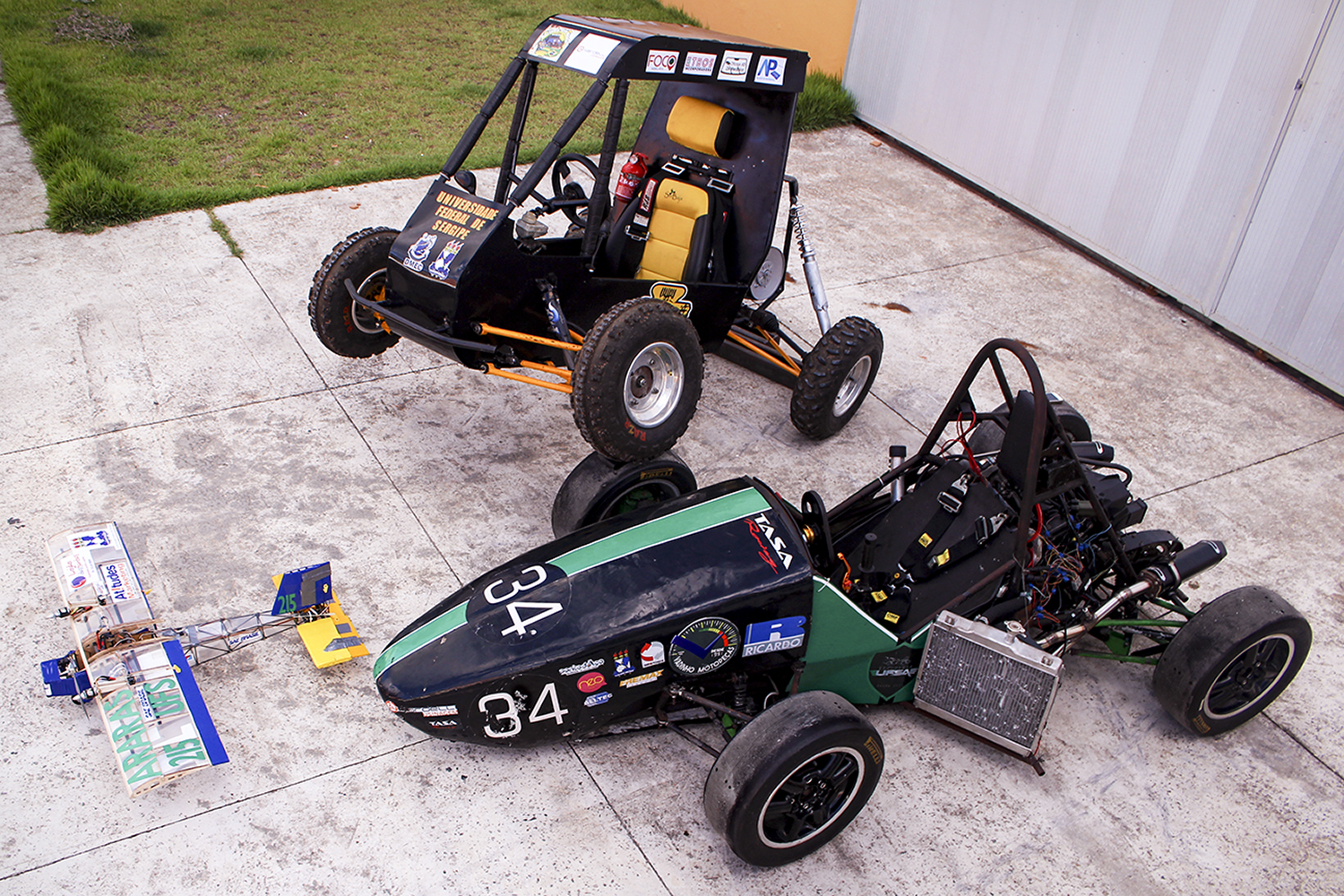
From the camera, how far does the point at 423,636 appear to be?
12.2 feet

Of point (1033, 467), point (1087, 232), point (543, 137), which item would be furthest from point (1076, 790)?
point (543, 137)

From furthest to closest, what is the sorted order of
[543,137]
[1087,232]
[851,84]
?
[851,84]
[543,137]
[1087,232]

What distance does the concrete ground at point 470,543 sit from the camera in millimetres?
3613

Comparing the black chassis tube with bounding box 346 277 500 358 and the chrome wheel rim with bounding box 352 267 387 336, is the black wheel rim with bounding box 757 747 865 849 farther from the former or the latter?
the chrome wheel rim with bounding box 352 267 387 336

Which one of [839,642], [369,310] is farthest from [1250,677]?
[369,310]

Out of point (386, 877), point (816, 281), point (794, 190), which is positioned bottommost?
point (386, 877)

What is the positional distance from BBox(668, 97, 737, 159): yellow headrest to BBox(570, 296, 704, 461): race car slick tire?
1.53 meters

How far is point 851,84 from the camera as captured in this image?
34.3 feet

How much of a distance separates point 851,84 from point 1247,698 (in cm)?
781

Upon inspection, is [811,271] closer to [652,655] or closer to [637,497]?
[637,497]

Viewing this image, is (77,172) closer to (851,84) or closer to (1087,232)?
(851,84)

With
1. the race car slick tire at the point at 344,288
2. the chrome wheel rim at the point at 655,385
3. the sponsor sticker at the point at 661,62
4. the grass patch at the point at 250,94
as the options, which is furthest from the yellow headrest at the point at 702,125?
the grass patch at the point at 250,94

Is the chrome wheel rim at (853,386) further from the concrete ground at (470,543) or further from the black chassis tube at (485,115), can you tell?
the black chassis tube at (485,115)

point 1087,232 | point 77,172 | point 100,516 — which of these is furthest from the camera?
point 1087,232
